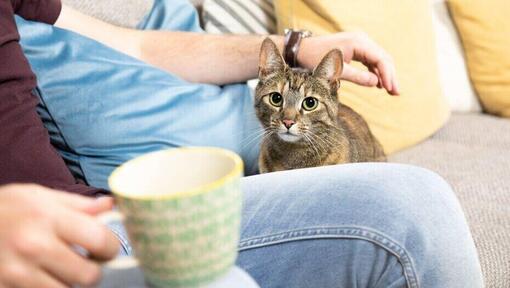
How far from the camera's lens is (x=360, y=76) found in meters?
1.12

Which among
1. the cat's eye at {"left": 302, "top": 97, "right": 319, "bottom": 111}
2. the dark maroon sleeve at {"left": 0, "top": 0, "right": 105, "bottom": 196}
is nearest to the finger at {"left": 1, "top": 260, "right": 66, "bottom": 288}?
the dark maroon sleeve at {"left": 0, "top": 0, "right": 105, "bottom": 196}

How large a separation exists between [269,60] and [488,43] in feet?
3.12

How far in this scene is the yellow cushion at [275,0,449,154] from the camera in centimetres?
152

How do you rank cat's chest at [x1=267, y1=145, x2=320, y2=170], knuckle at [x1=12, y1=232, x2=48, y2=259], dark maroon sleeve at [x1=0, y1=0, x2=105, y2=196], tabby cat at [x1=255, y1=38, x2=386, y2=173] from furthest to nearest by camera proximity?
cat's chest at [x1=267, y1=145, x2=320, y2=170] < tabby cat at [x1=255, y1=38, x2=386, y2=173] < dark maroon sleeve at [x1=0, y1=0, x2=105, y2=196] < knuckle at [x1=12, y1=232, x2=48, y2=259]

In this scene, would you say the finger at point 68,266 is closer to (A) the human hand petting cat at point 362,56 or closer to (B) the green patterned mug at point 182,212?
(B) the green patterned mug at point 182,212

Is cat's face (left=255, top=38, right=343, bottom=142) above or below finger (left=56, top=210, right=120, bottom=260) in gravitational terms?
below

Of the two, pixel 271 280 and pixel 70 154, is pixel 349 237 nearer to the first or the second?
pixel 271 280

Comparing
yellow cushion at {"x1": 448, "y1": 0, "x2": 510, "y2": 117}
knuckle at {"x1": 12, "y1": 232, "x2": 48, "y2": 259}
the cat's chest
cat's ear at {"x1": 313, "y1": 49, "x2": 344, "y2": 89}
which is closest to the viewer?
knuckle at {"x1": 12, "y1": 232, "x2": 48, "y2": 259}

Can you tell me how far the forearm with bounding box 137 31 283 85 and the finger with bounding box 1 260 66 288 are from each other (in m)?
0.88

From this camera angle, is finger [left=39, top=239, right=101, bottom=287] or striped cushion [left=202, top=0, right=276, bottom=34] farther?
striped cushion [left=202, top=0, right=276, bottom=34]

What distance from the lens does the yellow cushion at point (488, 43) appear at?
1823mm

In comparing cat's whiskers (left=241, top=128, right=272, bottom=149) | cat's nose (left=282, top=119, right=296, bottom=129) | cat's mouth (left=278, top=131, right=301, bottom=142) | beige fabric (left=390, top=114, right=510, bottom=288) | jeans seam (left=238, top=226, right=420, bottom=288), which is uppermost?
jeans seam (left=238, top=226, right=420, bottom=288)

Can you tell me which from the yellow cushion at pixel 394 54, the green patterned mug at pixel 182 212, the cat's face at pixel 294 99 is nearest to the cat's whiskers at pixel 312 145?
the cat's face at pixel 294 99

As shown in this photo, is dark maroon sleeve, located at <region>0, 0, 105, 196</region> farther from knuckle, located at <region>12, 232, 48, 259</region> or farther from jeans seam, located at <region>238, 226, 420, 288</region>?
knuckle, located at <region>12, 232, 48, 259</region>
